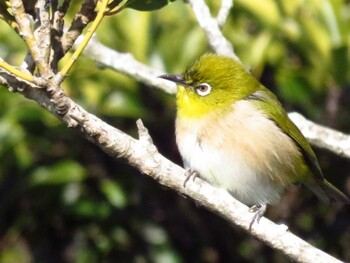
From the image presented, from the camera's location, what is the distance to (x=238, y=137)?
429 centimetres

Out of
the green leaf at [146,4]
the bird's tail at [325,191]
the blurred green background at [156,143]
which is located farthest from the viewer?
the blurred green background at [156,143]

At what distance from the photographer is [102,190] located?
17.1 ft

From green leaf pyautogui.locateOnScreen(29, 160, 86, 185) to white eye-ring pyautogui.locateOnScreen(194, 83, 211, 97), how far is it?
2.90 ft

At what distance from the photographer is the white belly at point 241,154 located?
4238mm

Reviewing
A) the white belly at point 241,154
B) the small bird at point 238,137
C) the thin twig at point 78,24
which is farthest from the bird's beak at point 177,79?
the thin twig at point 78,24

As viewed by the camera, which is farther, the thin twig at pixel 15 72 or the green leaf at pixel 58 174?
the green leaf at pixel 58 174

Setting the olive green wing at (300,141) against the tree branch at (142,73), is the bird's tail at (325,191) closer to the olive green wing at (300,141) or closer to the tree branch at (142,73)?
the olive green wing at (300,141)

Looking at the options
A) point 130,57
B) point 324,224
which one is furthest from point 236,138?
point 324,224

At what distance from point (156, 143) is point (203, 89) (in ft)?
2.61

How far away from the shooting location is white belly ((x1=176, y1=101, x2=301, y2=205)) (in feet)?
13.9

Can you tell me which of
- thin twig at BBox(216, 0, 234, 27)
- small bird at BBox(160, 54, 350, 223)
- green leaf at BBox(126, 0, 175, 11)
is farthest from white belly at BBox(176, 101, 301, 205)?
green leaf at BBox(126, 0, 175, 11)

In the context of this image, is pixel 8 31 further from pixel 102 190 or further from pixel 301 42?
pixel 301 42

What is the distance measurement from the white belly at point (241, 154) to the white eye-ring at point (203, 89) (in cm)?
16

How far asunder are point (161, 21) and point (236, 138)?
3.85 ft
